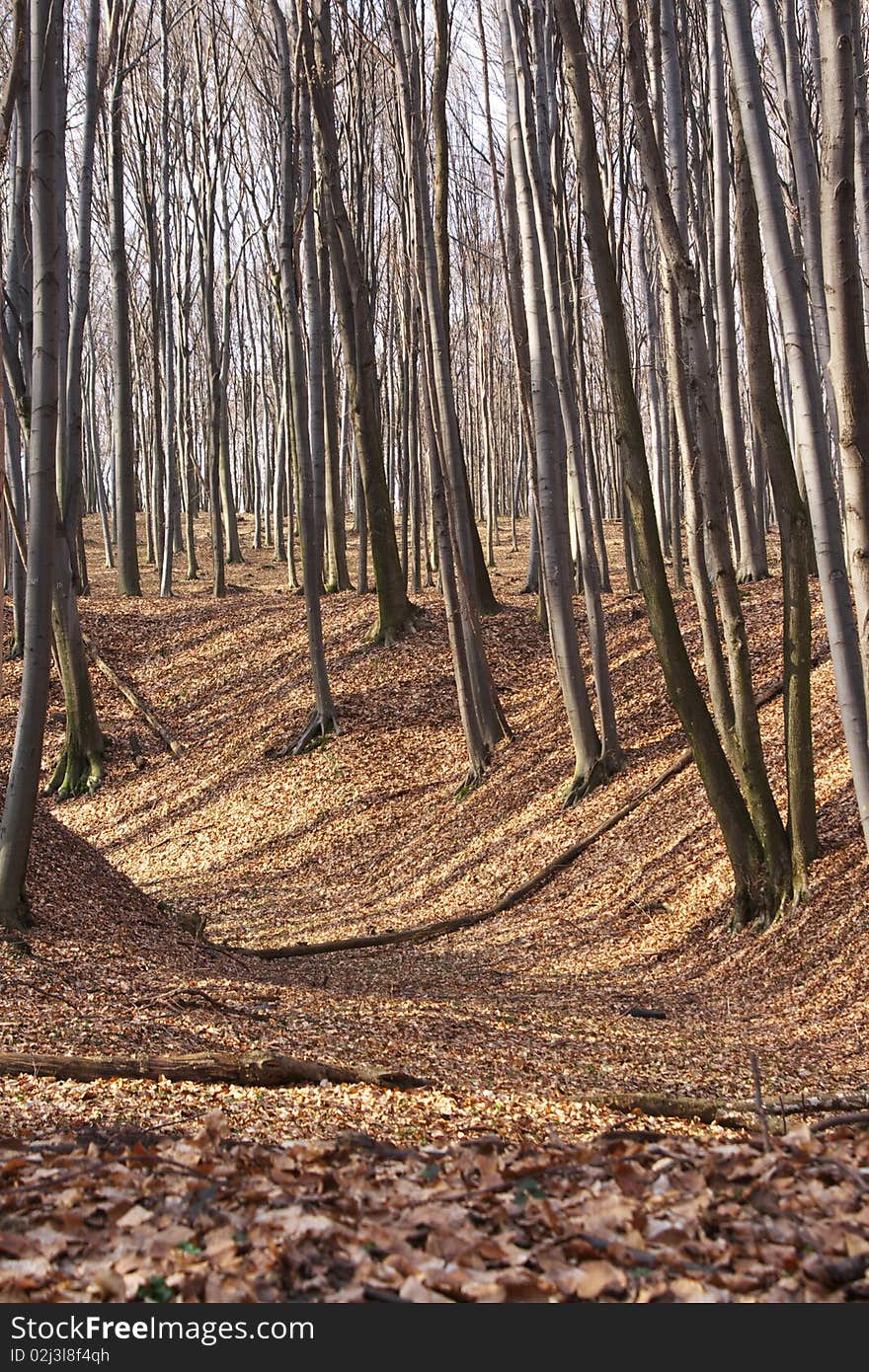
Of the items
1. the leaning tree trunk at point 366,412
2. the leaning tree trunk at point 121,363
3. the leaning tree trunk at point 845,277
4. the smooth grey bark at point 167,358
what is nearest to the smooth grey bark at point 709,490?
the leaning tree trunk at point 845,277

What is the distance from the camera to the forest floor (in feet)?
9.13

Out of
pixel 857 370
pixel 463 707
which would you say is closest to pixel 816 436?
pixel 857 370

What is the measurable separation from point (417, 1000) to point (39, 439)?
417 centimetres

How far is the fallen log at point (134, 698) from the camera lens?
1606cm

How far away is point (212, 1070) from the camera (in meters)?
4.95

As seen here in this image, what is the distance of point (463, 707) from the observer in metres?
13.5

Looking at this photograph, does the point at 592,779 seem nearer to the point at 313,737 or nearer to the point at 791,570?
the point at 791,570

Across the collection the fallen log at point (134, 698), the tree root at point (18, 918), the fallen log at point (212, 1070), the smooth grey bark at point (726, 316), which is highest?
the smooth grey bark at point (726, 316)

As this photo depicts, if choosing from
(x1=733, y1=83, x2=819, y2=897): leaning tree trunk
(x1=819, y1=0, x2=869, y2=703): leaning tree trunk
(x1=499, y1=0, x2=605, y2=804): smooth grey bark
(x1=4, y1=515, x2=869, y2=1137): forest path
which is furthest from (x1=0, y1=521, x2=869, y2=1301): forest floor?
(x1=819, y1=0, x2=869, y2=703): leaning tree trunk

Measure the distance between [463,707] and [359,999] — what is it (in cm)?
663

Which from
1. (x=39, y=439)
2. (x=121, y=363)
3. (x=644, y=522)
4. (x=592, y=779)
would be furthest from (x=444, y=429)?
(x=121, y=363)

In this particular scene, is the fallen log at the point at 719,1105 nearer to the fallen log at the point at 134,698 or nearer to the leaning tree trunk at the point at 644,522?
the leaning tree trunk at the point at 644,522

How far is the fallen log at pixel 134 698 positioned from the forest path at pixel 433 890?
0.17 m

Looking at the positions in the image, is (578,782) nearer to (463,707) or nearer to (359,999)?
(463,707)
